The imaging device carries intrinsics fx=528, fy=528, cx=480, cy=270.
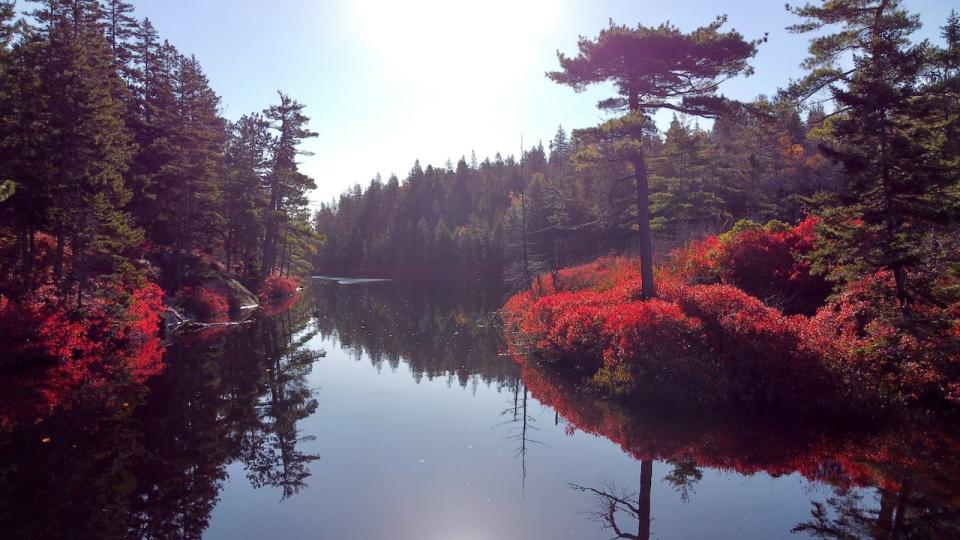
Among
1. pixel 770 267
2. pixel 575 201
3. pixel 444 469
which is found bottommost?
pixel 444 469

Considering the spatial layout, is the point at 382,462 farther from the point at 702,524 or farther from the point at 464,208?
the point at 464,208

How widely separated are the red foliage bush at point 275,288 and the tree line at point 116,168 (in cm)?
181

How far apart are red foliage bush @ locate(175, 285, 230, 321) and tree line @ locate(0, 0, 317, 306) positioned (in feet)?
4.28

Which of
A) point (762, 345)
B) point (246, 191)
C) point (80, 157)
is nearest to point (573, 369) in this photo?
point (762, 345)

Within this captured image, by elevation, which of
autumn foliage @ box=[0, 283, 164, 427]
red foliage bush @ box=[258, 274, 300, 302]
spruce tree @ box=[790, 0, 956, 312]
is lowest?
autumn foliage @ box=[0, 283, 164, 427]

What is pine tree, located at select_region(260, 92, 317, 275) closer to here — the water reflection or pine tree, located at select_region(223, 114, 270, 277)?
pine tree, located at select_region(223, 114, 270, 277)

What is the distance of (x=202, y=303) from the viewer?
94.7 ft

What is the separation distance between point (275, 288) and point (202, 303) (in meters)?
16.9

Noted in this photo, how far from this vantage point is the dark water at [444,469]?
24.4ft

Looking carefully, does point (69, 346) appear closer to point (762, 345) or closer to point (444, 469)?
point (444, 469)

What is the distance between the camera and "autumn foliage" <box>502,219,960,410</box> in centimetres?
1109

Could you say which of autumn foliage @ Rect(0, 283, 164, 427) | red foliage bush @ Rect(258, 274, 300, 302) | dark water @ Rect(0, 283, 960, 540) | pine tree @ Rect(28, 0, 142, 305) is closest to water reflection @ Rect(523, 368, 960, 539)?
dark water @ Rect(0, 283, 960, 540)

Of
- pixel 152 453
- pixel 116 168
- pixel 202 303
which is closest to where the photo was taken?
pixel 152 453

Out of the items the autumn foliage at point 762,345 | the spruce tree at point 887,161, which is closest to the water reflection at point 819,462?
the autumn foliage at point 762,345
